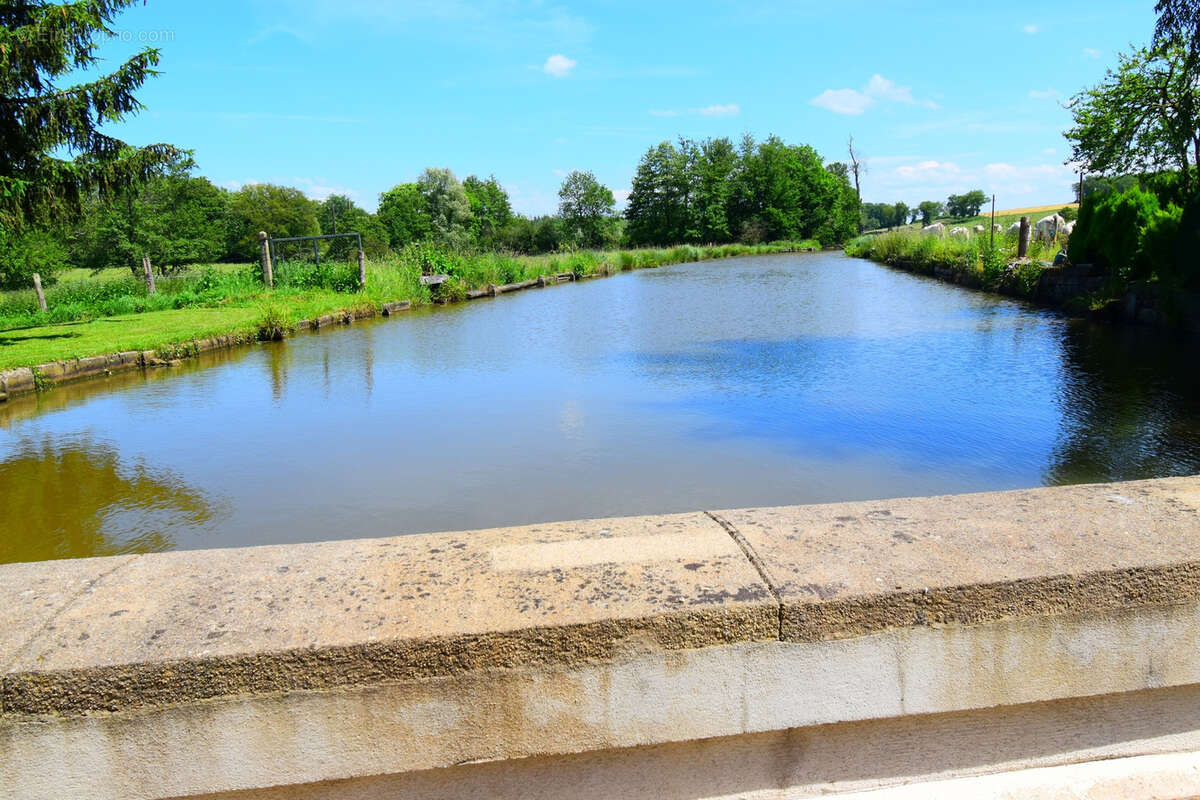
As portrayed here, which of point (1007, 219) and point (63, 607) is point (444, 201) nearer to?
point (1007, 219)

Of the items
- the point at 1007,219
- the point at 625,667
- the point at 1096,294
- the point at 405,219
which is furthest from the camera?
the point at 405,219

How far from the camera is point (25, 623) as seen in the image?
129 cm

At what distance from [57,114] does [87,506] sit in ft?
33.0

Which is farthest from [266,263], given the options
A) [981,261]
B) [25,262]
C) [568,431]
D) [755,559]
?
[755,559]

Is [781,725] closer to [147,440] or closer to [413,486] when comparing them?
[413,486]

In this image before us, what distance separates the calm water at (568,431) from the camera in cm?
498

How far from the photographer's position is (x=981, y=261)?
2142 centimetres

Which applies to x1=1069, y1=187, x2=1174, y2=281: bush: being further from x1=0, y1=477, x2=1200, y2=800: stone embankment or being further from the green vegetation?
the green vegetation

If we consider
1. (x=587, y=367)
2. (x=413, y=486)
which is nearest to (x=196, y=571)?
(x=413, y=486)

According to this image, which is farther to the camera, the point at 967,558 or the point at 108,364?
the point at 108,364

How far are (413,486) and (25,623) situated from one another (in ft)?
13.3

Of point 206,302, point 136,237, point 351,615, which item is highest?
point 136,237

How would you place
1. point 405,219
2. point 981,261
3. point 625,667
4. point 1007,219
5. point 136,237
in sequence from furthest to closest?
point 405,219 → point 1007,219 → point 136,237 → point 981,261 → point 625,667

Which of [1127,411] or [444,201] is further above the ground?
[444,201]
